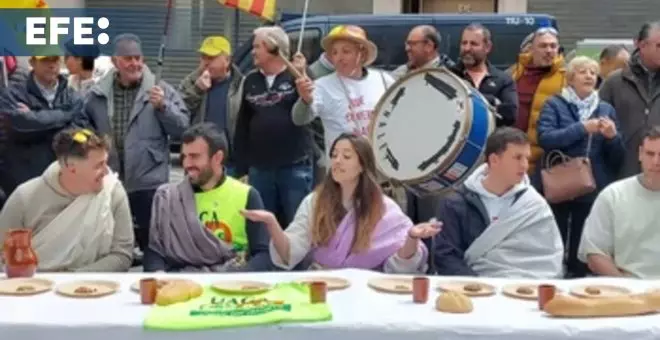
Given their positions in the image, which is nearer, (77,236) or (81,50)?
Result: (77,236)

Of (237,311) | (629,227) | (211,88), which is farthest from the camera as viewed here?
(211,88)

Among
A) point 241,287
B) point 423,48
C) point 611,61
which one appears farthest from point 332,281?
point 611,61

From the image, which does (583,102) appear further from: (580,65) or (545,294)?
(545,294)

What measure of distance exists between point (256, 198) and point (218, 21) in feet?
34.6

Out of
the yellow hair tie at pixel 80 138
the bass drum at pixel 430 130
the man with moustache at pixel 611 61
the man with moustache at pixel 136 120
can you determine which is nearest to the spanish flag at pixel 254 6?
the man with moustache at pixel 136 120

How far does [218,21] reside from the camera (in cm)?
1521

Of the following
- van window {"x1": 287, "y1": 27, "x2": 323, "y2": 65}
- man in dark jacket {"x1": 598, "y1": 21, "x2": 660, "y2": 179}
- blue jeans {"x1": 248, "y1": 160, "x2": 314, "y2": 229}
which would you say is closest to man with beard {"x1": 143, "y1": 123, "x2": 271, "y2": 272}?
blue jeans {"x1": 248, "y1": 160, "x2": 314, "y2": 229}

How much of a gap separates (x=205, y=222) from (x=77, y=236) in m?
0.52

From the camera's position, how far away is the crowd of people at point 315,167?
468cm

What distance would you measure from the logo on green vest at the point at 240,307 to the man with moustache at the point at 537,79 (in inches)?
122

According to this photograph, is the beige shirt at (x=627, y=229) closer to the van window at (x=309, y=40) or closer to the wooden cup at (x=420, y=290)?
the wooden cup at (x=420, y=290)

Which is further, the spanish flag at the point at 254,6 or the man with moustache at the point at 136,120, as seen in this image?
the spanish flag at the point at 254,6

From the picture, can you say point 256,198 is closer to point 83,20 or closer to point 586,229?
point 586,229

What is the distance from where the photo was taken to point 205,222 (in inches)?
191
